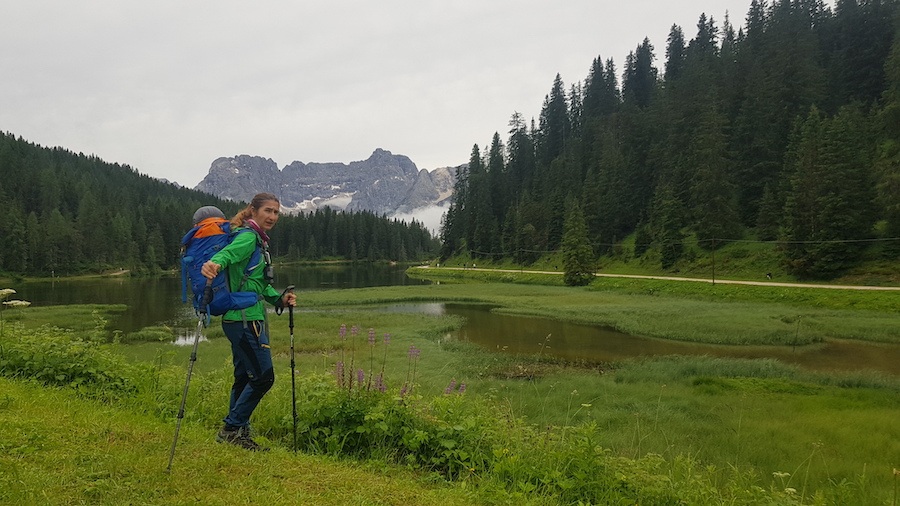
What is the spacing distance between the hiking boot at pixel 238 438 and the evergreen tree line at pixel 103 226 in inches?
3319

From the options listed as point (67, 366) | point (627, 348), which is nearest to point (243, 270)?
point (67, 366)

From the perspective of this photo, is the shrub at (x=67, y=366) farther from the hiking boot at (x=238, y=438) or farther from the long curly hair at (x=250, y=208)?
the long curly hair at (x=250, y=208)

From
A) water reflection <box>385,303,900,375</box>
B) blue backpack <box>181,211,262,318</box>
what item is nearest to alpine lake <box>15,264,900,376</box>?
water reflection <box>385,303,900,375</box>

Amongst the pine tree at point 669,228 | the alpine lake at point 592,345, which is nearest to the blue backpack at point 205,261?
the alpine lake at point 592,345

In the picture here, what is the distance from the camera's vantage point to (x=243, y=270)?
5215mm

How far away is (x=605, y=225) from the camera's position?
256ft

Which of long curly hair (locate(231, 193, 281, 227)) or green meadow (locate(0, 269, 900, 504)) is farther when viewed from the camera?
long curly hair (locate(231, 193, 281, 227))

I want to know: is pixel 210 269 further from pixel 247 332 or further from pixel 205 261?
pixel 247 332

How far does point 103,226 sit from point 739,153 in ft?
436

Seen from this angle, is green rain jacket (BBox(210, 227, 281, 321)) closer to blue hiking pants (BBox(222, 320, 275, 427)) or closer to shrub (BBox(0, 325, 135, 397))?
blue hiking pants (BBox(222, 320, 275, 427))

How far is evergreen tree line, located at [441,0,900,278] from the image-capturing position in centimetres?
4303

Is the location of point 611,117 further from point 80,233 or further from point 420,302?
point 80,233

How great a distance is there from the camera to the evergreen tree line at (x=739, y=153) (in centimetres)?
4303

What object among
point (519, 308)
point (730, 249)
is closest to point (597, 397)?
point (519, 308)
